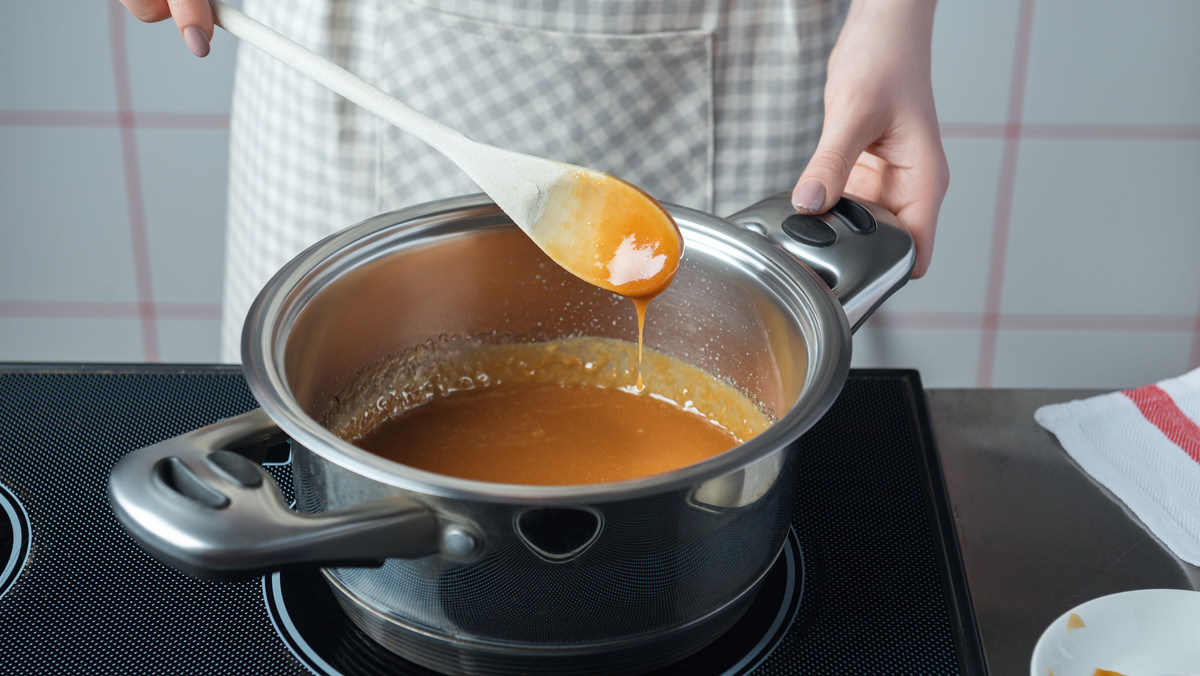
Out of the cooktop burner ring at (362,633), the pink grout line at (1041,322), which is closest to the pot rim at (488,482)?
the cooktop burner ring at (362,633)

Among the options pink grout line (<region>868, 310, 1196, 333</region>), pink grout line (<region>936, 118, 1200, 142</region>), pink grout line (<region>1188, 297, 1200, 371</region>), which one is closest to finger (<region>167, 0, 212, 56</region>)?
pink grout line (<region>936, 118, 1200, 142</region>)

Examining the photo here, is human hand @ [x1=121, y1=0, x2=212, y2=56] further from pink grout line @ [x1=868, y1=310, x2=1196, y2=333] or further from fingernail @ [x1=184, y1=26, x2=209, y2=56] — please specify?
pink grout line @ [x1=868, y1=310, x2=1196, y2=333]

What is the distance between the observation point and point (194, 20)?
26.5 inches

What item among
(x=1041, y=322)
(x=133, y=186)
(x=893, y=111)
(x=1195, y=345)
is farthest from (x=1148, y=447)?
(x=133, y=186)

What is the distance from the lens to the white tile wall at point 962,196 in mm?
1451

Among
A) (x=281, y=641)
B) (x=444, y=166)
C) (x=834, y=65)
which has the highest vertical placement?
(x=834, y=65)

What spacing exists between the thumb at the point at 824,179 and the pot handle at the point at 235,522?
1.15 ft

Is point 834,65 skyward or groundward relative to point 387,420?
skyward

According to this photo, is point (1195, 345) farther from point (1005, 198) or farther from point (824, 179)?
point (824, 179)

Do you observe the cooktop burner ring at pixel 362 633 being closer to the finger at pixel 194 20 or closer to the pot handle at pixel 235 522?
the pot handle at pixel 235 522

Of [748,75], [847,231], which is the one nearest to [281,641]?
[847,231]

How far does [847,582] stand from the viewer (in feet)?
1.88

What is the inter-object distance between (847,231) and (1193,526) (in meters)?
0.28

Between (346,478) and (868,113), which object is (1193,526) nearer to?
(868,113)
